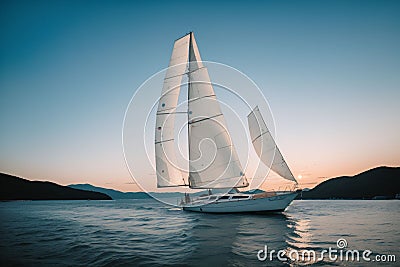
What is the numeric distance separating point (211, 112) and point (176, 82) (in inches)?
308

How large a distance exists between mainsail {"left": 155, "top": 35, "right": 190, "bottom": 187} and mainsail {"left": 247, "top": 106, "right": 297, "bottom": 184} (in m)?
12.3

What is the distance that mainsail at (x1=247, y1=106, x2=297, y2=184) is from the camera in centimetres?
3478

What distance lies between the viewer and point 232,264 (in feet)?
39.9

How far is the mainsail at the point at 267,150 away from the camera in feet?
114

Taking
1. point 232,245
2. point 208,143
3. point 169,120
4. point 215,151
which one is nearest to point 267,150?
point 215,151

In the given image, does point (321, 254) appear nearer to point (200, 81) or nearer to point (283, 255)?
point (283, 255)

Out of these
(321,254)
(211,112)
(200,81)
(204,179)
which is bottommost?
(321,254)

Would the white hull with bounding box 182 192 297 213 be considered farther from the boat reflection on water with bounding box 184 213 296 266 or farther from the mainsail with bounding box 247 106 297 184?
the boat reflection on water with bounding box 184 213 296 266

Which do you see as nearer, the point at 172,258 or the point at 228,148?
the point at 172,258

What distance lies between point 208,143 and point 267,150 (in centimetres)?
810

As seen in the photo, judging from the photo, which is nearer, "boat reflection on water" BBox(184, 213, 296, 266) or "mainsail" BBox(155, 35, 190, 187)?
"boat reflection on water" BBox(184, 213, 296, 266)

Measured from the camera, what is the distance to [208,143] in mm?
34938

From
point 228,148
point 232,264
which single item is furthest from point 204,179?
point 232,264

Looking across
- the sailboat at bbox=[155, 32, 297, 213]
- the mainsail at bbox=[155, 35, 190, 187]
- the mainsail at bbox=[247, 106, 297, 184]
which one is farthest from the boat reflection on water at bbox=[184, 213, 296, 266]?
the mainsail at bbox=[155, 35, 190, 187]
